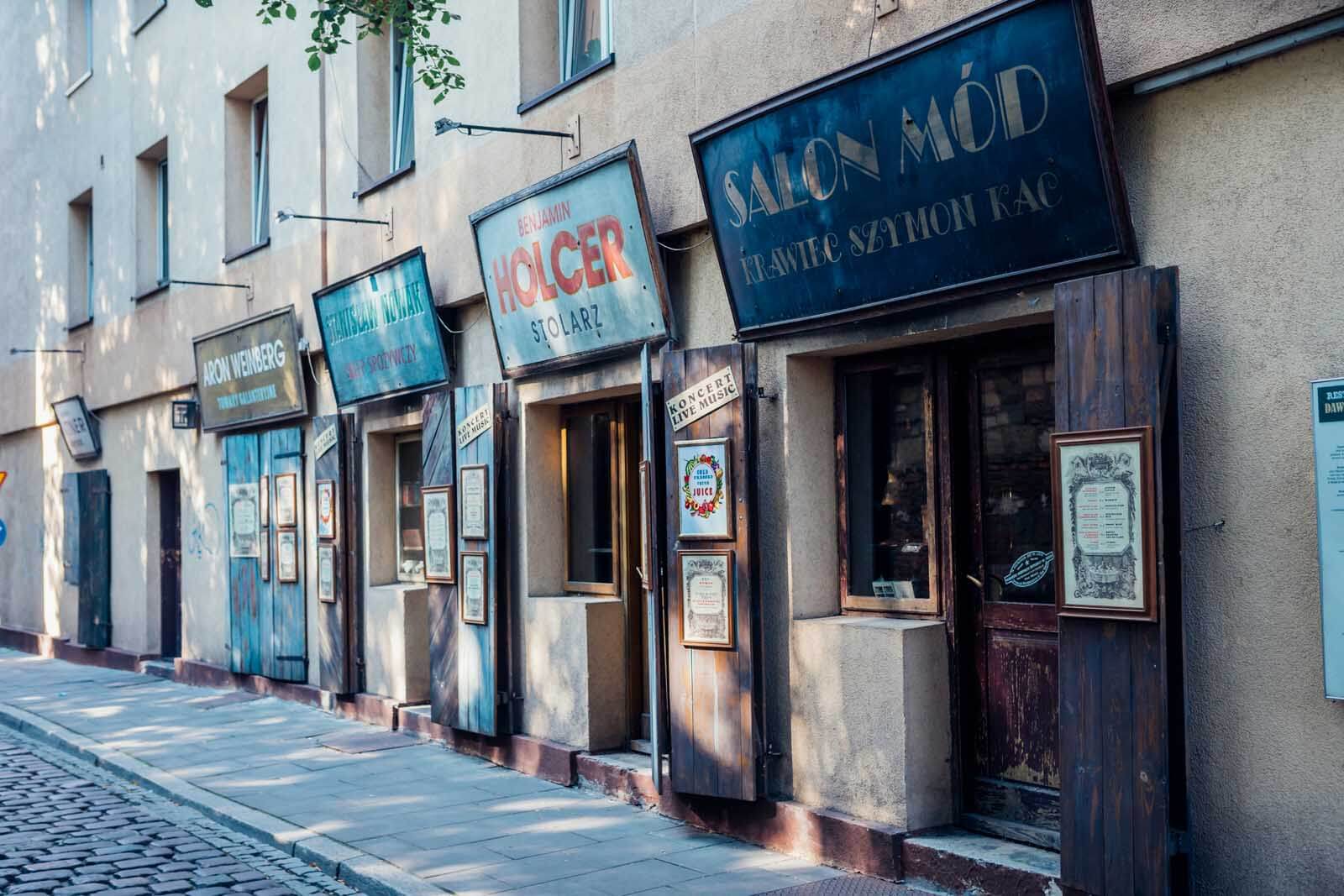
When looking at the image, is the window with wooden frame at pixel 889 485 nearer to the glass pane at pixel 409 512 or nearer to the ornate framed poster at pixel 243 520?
the glass pane at pixel 409 512

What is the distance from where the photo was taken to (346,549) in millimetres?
11555

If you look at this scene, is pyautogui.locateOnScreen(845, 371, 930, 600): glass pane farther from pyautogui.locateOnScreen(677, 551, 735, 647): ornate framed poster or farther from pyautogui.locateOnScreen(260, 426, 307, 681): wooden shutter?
pyautogui.locateOnScreen(260, 426, 307, 681): wooden shutter

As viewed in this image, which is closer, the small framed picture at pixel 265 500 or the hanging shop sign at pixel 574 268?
the hanging shop sign at pixel 574 268

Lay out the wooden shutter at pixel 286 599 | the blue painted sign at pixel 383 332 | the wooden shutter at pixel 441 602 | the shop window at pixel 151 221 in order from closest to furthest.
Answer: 1. the wooden shutter at pixel 441 602
2. the blue painted sign at pixel 383 332
3. the wooden shutter at pixel 286 599
4. the shop window at pixel 151 221

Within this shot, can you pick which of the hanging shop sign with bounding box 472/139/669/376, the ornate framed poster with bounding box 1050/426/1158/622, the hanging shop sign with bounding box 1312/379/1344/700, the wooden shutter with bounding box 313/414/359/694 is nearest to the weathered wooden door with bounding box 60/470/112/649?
the wooden shutter with bounding box 313/414/359/694

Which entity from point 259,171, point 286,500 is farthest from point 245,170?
point 286,500

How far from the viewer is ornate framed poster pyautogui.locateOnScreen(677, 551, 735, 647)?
709cm

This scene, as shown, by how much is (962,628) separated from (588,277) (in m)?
3.16

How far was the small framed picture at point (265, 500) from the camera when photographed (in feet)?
42.7

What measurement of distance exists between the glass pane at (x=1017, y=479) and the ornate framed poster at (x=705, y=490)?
1349 millimetres

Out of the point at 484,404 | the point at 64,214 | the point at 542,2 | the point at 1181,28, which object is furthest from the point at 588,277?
the point at 64,214

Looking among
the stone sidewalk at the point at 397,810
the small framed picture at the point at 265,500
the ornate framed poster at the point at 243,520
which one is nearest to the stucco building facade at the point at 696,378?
the ornate framed poster at the point at 243,520

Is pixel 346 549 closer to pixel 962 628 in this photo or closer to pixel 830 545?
pixel 830 545

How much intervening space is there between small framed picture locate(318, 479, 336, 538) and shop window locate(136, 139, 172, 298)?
17.7ft
